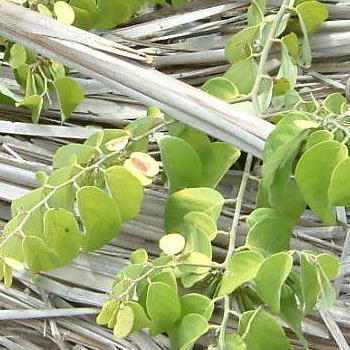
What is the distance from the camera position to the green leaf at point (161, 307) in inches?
22.8

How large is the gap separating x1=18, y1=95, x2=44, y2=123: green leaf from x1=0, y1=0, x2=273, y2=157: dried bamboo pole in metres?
0.05

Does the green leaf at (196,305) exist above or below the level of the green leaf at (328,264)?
below

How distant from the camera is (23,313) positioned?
2.27 ft

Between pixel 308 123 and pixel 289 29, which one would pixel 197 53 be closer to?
pixel 289 29

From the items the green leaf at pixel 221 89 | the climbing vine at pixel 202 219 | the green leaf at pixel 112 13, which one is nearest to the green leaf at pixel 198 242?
the climbing vine at pixel 202 219

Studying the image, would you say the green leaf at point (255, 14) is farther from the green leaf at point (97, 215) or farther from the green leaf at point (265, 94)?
the green leaf at point (97, 215)

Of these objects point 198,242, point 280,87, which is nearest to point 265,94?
point 280,87

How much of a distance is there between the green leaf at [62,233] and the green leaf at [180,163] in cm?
8

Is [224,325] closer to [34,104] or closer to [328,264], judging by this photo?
[328,264]

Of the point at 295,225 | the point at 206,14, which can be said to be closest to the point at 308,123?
the point at 295,225

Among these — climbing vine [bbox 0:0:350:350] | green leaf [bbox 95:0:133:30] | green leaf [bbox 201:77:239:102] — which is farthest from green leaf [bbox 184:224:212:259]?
green leaf [bbox 95:0:133:30]

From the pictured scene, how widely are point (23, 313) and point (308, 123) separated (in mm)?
270

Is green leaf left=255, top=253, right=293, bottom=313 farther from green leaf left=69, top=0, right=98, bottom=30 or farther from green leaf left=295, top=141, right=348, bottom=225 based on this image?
green leaf left=69, top=0, right=98, bottom=30

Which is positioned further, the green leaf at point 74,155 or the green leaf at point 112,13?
the green leaf at point 112,13
